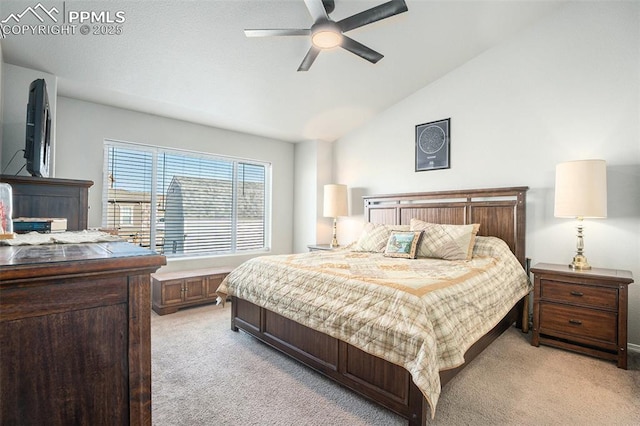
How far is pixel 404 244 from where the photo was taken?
3.37 m

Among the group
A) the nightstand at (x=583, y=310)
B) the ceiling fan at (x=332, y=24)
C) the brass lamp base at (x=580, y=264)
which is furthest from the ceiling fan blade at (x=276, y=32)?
the brass lamp base at (x=580, y=264)

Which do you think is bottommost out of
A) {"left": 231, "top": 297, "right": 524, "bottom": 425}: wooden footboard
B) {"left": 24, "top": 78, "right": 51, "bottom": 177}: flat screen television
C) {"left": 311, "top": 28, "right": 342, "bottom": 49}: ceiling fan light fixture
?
{"left": 231, "top": 297, "right": 524, "bottom": 425}: wooden footboard

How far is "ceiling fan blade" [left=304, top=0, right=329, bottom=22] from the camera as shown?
217cm

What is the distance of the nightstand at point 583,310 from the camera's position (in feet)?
8.25

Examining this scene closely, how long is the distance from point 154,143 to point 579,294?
4876mm

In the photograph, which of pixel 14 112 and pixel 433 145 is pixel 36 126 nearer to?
pixel 14 112

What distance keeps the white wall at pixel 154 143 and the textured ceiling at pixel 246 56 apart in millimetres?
173

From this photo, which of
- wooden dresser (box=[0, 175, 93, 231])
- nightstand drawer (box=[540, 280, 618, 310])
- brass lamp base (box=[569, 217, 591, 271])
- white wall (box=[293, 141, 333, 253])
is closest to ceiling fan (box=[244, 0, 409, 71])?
wooden dresser (box=[0, 175, 93, 231])

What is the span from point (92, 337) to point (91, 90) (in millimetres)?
3548

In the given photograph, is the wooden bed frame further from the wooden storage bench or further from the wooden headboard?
the wooden storage bench

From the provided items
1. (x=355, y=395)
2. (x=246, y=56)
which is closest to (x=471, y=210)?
(x=355, y=395)

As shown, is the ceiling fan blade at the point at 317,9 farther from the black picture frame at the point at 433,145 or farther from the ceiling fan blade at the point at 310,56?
the black picture frame at the point at 433,145

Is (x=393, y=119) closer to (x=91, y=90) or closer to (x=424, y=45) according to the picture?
(x=424, y=45)

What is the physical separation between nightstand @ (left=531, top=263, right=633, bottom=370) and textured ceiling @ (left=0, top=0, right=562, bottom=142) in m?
2.54
